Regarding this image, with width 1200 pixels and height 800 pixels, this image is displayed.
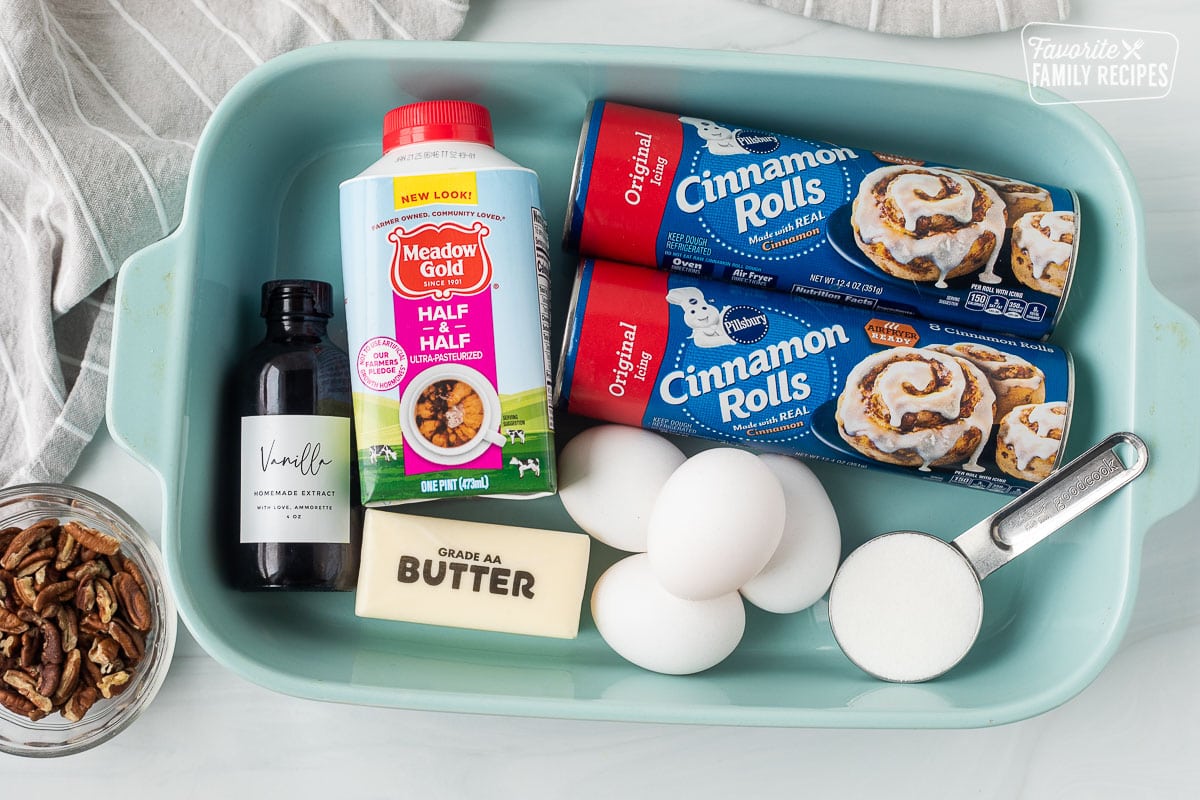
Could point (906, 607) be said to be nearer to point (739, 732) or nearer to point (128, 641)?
point (739, 732)

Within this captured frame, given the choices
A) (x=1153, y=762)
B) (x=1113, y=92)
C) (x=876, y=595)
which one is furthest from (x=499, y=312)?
(x=1153, y=762)

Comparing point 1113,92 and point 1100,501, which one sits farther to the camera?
point 1113,92

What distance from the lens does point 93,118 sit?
2.65 feet

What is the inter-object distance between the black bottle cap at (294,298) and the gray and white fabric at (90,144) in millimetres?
141

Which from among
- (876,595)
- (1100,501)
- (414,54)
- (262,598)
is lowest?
A: (262,598)

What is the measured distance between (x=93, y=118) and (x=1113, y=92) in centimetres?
95

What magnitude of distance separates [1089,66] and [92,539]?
1.01 m

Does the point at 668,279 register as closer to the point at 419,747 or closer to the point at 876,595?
the point at 876,595

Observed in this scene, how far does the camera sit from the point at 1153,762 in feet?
2.80

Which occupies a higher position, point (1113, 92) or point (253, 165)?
point (1113, 92)

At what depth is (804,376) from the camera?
747 millimetres

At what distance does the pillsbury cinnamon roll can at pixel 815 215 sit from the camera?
0.73 metres

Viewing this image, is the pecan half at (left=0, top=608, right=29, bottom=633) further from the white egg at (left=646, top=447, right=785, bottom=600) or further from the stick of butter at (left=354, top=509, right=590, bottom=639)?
the white egg at (left=646, top=447, right=785, bottom=600)

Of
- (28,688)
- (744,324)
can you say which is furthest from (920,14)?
(28,688)
